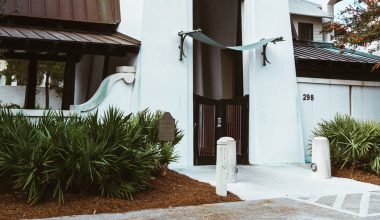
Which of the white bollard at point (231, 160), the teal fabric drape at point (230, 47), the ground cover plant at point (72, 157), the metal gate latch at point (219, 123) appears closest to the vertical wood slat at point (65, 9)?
the teal fabric drape at point (230, 47)

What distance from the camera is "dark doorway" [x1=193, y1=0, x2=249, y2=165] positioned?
1461cm

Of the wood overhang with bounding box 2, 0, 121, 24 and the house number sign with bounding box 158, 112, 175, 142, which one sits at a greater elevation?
the wood overhang with bounding box 2, 0, 121, 24

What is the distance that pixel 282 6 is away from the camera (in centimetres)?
1552

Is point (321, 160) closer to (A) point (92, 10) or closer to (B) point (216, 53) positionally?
(B) point (216, 53)

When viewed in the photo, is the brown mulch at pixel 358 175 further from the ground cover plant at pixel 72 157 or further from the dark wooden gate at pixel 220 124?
the ground cover plant at pixel 72 157

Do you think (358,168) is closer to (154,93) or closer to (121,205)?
(154,93)

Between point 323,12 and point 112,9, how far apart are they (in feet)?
51.1

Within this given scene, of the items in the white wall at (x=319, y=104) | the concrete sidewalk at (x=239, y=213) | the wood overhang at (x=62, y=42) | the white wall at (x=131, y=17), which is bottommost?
the concrete sidewalk at (x=239, y=213)

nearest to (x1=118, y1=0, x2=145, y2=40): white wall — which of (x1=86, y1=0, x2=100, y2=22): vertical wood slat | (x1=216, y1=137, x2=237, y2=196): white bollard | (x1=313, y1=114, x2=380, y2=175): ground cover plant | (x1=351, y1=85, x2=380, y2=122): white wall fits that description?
(x1=86, y1=0, x2=100, y2=22): vertical wood slat

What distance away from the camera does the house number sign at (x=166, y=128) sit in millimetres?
9938

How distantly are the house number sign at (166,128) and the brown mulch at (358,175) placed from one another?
5.65 m

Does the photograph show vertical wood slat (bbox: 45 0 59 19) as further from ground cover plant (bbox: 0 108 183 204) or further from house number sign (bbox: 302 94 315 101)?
house number sign (bbox: 302 94 315 101)

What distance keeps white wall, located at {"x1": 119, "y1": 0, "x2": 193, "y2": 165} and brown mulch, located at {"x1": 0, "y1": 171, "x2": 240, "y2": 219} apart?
161 inches

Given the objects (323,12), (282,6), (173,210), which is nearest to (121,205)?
(173,210)
